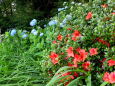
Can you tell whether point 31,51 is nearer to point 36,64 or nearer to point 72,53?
point 36,64

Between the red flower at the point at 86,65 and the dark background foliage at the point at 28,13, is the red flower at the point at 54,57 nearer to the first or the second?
the red flower at the point at 86,65

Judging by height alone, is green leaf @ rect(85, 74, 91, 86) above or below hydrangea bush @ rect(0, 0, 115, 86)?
below

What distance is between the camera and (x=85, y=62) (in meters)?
2.70

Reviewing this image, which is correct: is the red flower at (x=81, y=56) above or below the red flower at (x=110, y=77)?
above

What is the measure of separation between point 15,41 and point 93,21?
5.65 ft

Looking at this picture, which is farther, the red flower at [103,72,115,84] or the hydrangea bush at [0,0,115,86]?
the hydrangea bush at [0,0,115,86]

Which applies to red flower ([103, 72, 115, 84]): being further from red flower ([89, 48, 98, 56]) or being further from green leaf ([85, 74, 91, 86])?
red flower ([89, 48, 98, 56])

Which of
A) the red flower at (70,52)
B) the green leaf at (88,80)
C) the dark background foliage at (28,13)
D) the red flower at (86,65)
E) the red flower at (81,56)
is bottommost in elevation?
the green leaf at (88,80)

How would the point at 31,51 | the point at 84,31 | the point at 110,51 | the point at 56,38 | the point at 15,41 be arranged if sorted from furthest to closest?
the point at 15,41, the point at 31,51, the point at 56,38, the point at 84,31, the point at 110,51

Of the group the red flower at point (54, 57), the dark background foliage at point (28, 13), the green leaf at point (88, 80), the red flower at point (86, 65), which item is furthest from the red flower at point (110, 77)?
the dark background foliage at point (28, 13)

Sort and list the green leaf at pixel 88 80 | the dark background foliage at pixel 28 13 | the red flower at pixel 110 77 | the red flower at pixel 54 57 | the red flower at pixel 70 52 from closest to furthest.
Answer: the red flower at pixel 110 77, the green leaf at pixel 88 80, the red flower at pixel 70 52, the red flower at pixel 54 57, the dark background foliage at pixel 28 13

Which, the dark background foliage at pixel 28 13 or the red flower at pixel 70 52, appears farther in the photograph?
the dark background foliage at pixel 28 13

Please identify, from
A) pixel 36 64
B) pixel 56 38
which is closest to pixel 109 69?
pixel 56 38

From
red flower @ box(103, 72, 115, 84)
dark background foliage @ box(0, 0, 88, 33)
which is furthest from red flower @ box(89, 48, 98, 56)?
dark background foliage @ box(0, 0, 88, 33)
